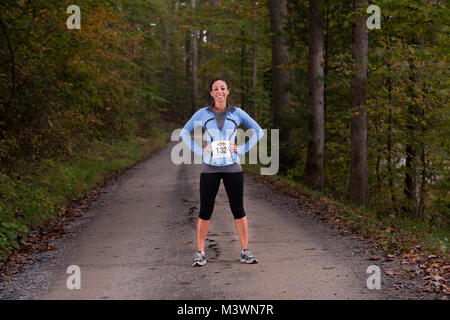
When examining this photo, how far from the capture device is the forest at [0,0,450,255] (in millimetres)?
9734

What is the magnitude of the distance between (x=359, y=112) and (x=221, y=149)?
806 centimetres

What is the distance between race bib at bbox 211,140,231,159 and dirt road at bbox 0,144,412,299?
5.01ft

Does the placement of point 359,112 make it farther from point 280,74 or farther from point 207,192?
point 207,192

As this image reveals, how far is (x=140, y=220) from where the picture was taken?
33.1ft

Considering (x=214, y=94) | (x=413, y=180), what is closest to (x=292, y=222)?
(x=214, y=94)

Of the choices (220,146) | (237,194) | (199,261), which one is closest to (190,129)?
(220,146)

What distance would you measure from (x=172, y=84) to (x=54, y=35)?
47.1m

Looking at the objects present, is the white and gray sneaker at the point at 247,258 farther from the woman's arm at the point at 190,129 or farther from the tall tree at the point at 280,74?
the tall tree at the point at 280,74

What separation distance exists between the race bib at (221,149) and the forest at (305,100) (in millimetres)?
4045

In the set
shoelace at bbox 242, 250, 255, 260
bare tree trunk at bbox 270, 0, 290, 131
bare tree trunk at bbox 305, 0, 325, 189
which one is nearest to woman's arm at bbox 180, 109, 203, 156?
shoelace at bbox 242, 250, 255, 260

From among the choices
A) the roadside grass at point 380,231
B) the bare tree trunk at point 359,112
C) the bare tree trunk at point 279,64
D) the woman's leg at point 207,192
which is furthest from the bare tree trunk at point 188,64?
the woman's leg at point 207,192

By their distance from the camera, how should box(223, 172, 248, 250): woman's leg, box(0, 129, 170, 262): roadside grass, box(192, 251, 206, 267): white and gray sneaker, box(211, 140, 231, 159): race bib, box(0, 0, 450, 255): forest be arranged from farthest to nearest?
box(0, 0, 450, 255): forest < box(0, 129, 170, 262): roadside grass < box(192, 251, 206, 267): white and gray sneaker < box(223, 172, 248, 250): woman's leg < box(211, 140, 231, 159): race bib

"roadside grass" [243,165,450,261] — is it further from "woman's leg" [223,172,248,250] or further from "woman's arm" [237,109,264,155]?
"woman's arm" [237,109,264,155]
